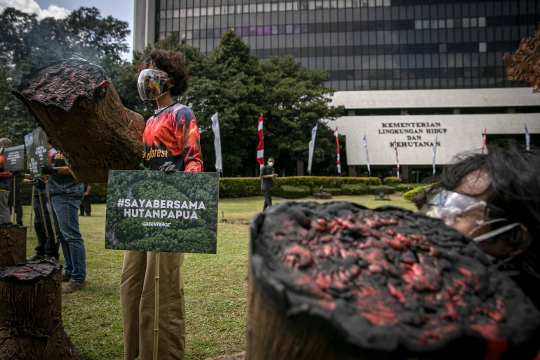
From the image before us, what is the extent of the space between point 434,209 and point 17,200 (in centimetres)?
1024

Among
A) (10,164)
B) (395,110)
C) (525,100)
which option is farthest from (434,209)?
(525,100)

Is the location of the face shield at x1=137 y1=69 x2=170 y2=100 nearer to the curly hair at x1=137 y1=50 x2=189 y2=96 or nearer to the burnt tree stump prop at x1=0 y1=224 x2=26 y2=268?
the curly hair at x1=137 y1=50 x2=189 y2=96

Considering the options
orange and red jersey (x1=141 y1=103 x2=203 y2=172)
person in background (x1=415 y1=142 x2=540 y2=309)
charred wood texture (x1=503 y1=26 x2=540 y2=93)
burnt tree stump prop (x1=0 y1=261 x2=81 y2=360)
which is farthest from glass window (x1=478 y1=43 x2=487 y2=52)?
burnt tree stump prop (x1=0 y1=261 x2=81 y2=360)

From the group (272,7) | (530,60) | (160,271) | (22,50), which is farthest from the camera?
(272,7)

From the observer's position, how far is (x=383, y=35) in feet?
146

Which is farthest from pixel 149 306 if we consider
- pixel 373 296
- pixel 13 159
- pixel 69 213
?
pixel 13 159

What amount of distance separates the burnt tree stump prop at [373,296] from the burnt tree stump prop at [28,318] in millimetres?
2246


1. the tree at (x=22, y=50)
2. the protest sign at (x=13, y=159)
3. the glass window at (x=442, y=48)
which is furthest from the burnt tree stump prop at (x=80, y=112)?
the glass window at (x=442, y=48)

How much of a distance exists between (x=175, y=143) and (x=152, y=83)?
52 cm

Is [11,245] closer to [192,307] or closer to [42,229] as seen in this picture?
[42,229]

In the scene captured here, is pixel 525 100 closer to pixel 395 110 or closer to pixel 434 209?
pixel 395 110

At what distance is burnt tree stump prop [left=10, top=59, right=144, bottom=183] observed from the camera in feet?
6.91

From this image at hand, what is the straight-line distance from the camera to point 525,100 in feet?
129

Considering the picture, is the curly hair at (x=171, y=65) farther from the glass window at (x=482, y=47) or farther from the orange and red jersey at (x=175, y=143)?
the glass window at (x=482, y=47)
